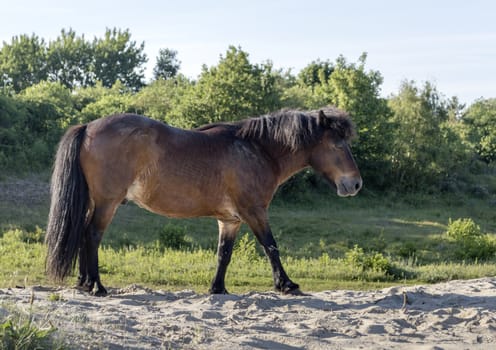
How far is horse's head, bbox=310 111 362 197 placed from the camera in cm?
863

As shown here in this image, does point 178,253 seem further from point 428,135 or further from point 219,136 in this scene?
point 428,135

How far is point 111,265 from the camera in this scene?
11.5 meters

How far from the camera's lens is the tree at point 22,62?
44.8m

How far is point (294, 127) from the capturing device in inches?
340

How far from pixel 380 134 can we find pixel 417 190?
11.4 feet

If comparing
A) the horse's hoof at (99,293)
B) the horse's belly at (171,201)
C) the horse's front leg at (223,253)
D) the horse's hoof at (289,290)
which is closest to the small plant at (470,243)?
the horse's hoof at (289,290)

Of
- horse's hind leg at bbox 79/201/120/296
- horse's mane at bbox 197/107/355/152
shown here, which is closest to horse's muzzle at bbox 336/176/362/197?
horse's mane at bbox 197/107/355/152

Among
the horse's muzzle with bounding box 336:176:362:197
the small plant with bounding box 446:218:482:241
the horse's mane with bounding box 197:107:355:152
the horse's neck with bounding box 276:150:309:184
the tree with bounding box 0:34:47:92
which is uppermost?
the tree with bounding box 0:34:47:92

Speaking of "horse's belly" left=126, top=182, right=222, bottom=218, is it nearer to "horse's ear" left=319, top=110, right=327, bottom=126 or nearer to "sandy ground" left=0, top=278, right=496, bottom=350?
"sandy ground" left=0, top=278, right=496, bottom=350

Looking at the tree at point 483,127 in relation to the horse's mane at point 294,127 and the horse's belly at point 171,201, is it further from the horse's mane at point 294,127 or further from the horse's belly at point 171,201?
the horse's belly at point 171,201

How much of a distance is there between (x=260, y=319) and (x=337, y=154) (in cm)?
282

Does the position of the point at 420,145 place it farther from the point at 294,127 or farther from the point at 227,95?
the point at 294,127

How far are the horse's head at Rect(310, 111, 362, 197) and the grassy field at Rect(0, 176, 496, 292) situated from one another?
2301 millimetres

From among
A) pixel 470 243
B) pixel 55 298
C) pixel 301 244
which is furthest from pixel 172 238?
pixel 55 298
